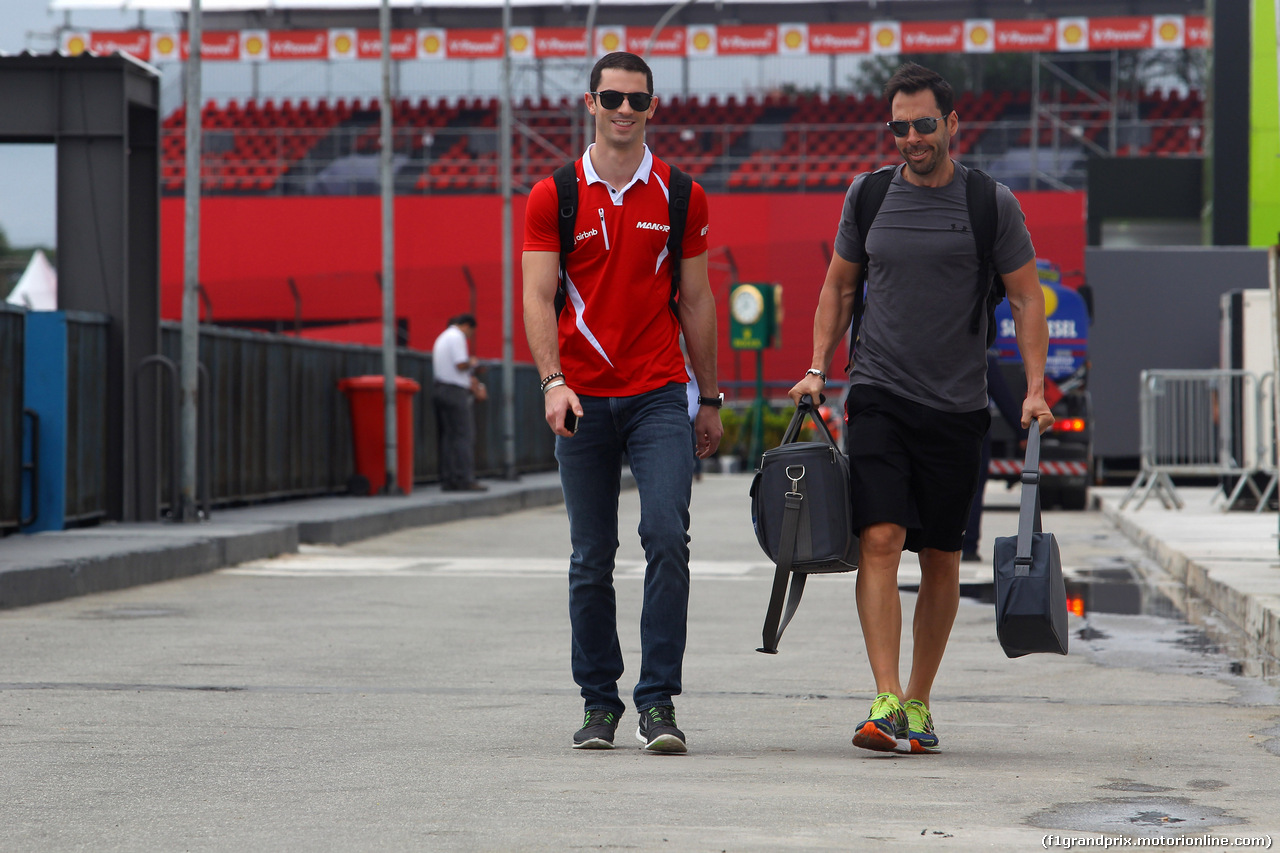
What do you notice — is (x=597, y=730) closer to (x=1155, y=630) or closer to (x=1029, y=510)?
(x=1029, y=510)

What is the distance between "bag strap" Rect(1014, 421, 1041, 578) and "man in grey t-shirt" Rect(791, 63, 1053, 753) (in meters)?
0.09

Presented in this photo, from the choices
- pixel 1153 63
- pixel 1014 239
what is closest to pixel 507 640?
pixel 1014 239

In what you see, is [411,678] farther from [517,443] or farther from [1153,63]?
[1153,63]

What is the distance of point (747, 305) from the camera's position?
105 ft

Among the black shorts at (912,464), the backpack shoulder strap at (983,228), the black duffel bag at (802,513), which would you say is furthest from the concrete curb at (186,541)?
the backpack shoulder strap at (983,228)

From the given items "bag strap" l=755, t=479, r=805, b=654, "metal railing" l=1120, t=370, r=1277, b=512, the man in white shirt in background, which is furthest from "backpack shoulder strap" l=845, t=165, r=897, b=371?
the man in white shirt in background

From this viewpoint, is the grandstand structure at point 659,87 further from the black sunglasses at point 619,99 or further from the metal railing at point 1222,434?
the black sunglasses at point 619,99

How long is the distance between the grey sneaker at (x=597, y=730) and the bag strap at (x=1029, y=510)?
4.15 ft

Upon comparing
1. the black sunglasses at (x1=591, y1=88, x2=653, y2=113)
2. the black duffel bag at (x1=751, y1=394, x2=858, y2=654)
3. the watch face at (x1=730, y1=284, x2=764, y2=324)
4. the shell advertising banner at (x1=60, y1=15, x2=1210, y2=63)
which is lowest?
the black duffel bag at (x1=751, y1=394, x2=858, y2=654)

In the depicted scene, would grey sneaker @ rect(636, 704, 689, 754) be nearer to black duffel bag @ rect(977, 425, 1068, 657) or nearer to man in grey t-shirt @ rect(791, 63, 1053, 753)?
man in grey t-shirt @ rect(791, 63, 1053, 753)

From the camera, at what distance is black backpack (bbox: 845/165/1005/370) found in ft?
17.6

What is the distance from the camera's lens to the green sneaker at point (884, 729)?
5.13 meters

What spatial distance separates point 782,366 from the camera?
1518 inches

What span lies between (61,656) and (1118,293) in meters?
20.6
